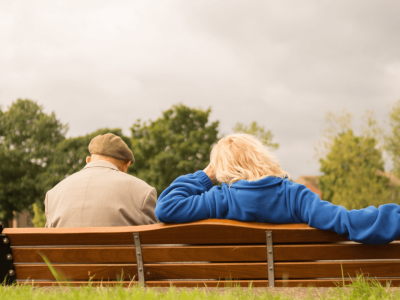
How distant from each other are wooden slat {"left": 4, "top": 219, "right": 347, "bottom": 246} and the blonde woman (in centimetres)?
8

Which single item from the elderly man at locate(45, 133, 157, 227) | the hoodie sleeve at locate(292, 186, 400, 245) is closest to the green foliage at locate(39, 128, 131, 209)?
the elderly man at locate(45, 133, 157, 227)

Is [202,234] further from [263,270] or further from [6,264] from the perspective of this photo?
[6,264]

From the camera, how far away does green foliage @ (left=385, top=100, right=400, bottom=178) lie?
40312 millimetres

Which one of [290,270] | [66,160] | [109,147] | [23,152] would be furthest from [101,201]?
[23,152]

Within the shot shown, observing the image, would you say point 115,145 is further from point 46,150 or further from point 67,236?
point 46,150

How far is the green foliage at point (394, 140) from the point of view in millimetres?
40312

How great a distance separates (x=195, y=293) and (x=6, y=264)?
1.68 meters

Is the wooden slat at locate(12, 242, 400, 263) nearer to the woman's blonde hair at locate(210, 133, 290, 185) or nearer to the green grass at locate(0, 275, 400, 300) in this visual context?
the green grass at locate(0, 275, 400, 300)

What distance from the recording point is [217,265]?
313 centimetres

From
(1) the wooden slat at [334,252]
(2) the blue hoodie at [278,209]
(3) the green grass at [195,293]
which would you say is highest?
(2) the blue hoodie at [278,209]

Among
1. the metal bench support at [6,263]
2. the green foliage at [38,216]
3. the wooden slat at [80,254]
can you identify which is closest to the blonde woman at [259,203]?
the wooden slat at [80,254]

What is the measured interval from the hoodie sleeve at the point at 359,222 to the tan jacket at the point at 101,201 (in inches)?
72.2

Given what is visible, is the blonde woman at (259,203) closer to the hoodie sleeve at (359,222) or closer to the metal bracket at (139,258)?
the hoodie sleeve at (359,222)

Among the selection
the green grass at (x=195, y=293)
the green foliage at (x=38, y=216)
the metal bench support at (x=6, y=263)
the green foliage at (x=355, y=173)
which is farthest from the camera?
the green foliage at (x=355, y=173)
